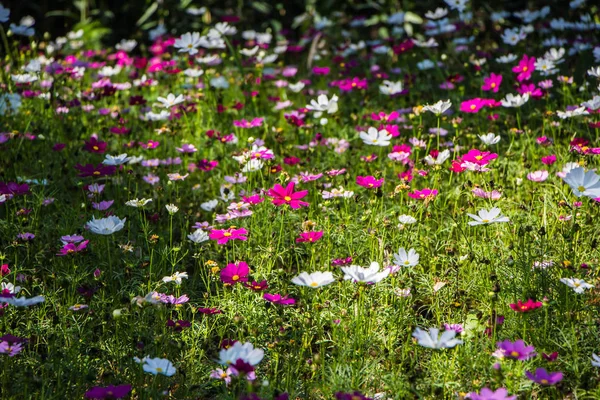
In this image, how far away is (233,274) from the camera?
1.76 meters

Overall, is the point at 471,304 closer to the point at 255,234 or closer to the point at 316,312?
the point at 316,312

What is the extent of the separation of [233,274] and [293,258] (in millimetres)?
540

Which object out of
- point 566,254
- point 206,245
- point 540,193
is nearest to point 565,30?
point 540,193

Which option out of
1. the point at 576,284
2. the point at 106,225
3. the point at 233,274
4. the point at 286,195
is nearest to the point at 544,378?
the point at 576,284

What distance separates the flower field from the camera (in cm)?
161

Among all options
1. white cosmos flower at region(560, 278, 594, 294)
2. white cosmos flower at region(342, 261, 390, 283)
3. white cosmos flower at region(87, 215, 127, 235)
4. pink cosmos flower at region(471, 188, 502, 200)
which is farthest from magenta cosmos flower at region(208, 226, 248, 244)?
white cosmos flower at region(560, 278, 594, 294)

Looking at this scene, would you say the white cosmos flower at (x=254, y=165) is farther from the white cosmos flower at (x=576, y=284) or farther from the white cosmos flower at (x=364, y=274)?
the white cosmos flower at (x=576, y=284)

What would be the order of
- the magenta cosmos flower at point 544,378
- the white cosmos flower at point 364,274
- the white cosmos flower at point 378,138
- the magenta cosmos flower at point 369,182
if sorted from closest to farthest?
the magenta cosmos flower at point 544,378, the white cosmos flower at point 364,274, the magenta cosmos flower at point 369,182, the white cosmos flower at point 378,138

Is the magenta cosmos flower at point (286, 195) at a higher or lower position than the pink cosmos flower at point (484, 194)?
higher

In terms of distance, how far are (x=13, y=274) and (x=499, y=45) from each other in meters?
3.65

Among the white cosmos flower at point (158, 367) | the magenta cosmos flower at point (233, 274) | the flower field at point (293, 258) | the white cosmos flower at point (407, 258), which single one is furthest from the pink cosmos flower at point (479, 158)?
the white cosmos flower at point (158, 367)

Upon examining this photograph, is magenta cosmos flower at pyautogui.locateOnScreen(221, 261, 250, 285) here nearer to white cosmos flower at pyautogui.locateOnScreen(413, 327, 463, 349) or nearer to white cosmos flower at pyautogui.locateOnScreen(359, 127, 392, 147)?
white cosmos flower at pyautogui.locateOnScreen(413, 327, 463, 349)

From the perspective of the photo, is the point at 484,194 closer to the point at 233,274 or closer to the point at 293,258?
the point at 293,258

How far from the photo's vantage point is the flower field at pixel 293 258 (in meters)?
1.61
